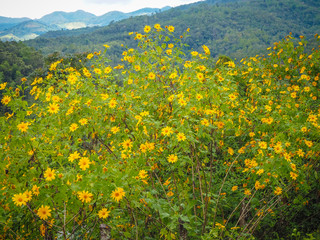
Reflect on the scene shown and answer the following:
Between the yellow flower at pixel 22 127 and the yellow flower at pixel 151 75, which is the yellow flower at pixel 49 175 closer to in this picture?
the yellow flower at pixel 22 127

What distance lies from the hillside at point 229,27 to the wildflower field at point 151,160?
324ft

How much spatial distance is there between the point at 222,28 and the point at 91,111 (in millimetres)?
135682

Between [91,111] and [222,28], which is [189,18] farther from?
[91,111]

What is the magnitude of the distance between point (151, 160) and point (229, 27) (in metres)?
139

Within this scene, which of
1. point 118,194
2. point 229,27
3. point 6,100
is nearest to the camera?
point 118,194

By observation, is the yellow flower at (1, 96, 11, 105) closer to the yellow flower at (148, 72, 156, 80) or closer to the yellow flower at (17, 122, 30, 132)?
the yellow flower at (17, 122, 30, 132)

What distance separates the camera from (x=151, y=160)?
7.66 ft

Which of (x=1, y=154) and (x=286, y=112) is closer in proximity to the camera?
(x=1, y=154)

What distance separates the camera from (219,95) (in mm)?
2555

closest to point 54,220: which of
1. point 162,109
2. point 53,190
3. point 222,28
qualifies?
point 53,190

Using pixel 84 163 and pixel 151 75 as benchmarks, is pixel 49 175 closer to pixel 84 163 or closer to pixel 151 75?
pixel 84 163

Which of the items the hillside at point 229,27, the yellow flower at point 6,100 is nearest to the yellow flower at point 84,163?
the yellow flower at point 6,100

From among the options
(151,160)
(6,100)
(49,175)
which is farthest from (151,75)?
(49,175)

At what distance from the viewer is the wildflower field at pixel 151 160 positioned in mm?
1802
